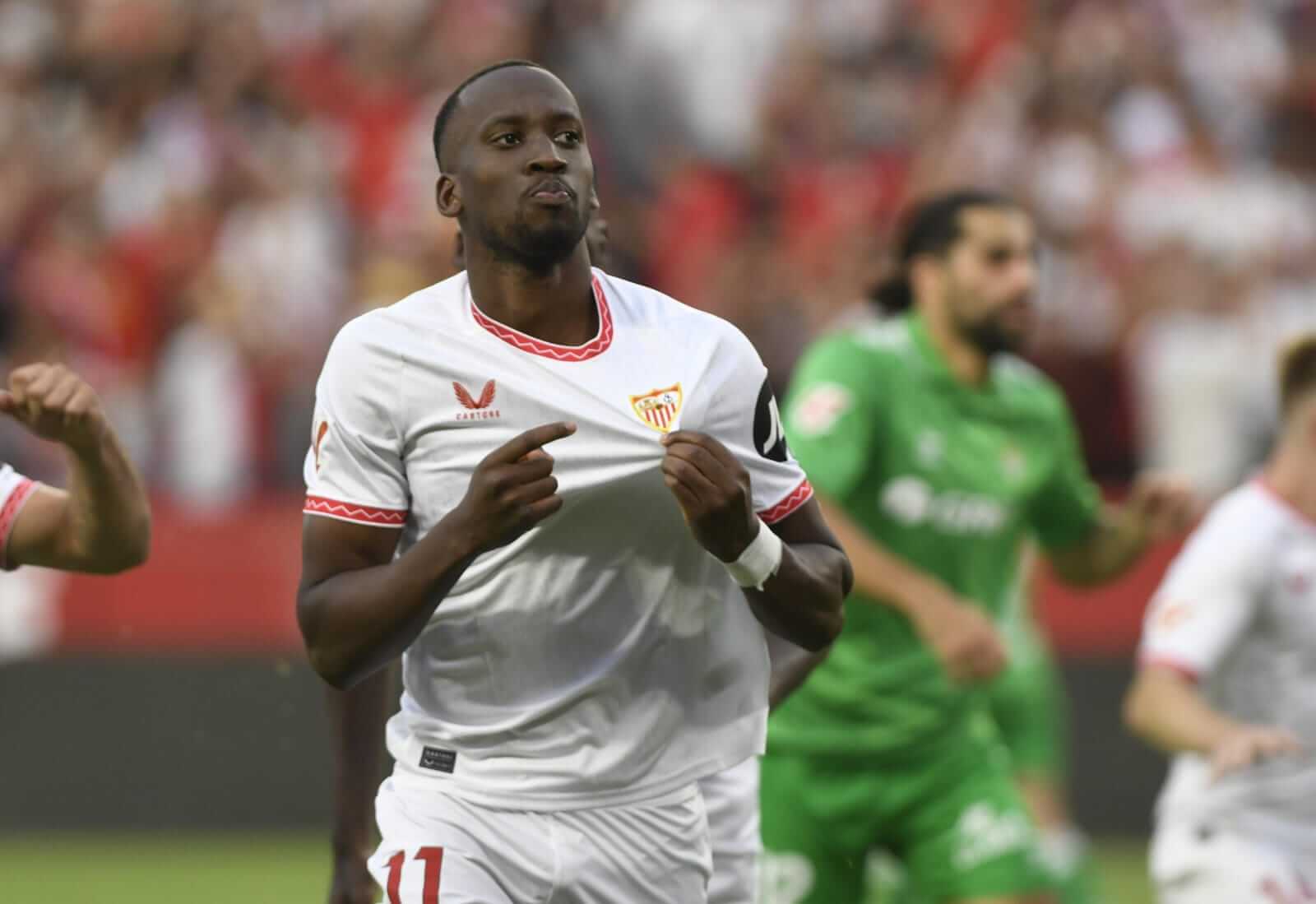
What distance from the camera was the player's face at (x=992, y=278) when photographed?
24.8ft

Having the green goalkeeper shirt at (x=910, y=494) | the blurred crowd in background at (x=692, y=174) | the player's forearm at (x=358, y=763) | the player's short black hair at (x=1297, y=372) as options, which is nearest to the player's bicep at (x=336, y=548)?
the player's forearm at (x=358, y=763)

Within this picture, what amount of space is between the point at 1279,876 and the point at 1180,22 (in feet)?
33.4

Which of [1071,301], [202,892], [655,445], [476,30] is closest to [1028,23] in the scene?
[1071,301]

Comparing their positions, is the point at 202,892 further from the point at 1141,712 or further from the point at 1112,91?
the point at 1112,91

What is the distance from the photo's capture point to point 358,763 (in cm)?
519

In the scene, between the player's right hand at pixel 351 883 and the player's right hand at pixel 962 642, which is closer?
the player's right hand at pixel 351 883

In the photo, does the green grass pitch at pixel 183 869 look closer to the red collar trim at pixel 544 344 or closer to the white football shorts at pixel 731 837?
the white football shorts at pixel 731 837

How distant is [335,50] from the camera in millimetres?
14094

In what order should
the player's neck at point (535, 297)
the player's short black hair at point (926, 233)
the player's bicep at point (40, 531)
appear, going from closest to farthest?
the player's neck at point (535, 297) → the player's bicep at point (40, 531) → the player's short black hair at point (926, 233)

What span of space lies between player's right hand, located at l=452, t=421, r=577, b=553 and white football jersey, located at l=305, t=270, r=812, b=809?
0.27 meters

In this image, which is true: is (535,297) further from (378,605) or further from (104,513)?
(104,513)

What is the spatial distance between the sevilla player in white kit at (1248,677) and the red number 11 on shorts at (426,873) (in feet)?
7.29

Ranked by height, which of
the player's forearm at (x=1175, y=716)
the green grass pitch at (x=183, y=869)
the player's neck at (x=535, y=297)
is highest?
the player's neck at (x=535, y=297)

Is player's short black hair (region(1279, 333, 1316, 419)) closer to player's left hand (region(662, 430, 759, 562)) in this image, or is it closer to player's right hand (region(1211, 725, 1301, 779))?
player's right hand (region(1211, 725, 1301, 779))
